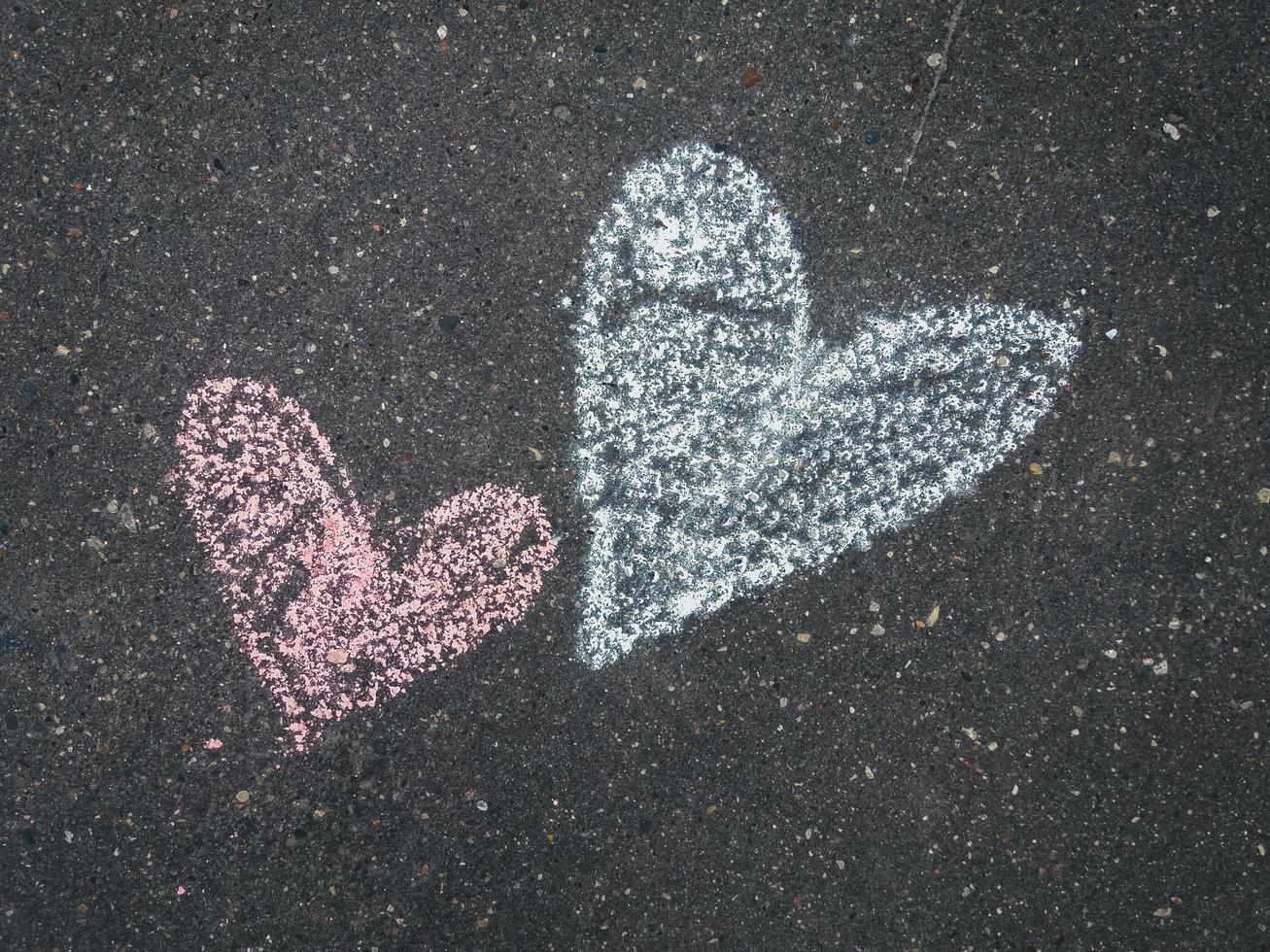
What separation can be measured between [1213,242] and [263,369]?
2.47 metres

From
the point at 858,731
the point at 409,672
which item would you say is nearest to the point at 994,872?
the point at 858,731

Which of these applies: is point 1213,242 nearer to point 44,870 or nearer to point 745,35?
point 745,35

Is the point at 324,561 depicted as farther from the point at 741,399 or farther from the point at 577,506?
the point at 741,399

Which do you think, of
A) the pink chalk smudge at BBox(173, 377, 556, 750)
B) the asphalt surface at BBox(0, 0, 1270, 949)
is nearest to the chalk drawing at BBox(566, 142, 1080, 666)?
the asphalt surface at BBox(0, 0, 1270, 949)

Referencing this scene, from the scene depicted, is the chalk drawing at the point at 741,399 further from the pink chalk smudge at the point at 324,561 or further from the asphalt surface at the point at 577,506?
the pink chalk smudge at the point at 324,561

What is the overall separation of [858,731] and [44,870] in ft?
7.23

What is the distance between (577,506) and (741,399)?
1.68 feet

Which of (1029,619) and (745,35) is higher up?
(745,35)

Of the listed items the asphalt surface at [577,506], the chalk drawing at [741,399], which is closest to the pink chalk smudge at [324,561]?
the asphalt surface at [577,506]

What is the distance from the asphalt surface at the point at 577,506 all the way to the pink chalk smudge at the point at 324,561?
0.06 meters

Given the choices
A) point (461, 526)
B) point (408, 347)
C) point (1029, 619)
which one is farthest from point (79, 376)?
point (1029, 619)

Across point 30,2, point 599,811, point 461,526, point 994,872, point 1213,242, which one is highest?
point 30,2

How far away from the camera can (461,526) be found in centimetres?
194

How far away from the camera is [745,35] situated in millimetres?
→ 1886
